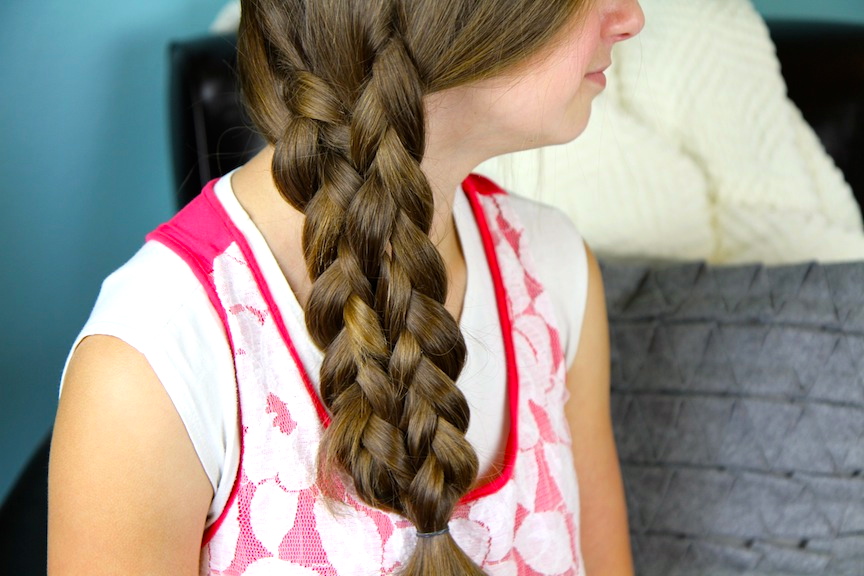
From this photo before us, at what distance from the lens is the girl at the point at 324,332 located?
2.05 feet

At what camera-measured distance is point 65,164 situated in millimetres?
1346

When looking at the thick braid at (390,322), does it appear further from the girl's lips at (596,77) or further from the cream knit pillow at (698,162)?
the cream knit pillow at (698,162)

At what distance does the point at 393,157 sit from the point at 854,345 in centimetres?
72

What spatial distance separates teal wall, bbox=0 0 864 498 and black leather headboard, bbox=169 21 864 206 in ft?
0.50

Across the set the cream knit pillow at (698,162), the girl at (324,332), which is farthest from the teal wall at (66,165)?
the girl at (324,332)

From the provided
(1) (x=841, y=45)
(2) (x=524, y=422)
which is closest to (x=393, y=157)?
(2) (x=524, y=422)

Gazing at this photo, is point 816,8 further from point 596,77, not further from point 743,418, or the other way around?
point 596,77

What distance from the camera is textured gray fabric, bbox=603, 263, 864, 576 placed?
1.06 meters

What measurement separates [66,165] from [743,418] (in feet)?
3.42

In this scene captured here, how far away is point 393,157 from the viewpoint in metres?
0.62

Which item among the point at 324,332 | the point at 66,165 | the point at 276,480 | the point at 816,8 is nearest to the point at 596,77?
the point at 324,332

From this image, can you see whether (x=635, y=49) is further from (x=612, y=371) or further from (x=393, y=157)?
(x=393, y=157)

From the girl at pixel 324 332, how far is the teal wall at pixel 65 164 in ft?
2.23

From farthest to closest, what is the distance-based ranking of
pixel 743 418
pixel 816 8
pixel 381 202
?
pixel 816 8
pixel 743 418
pixel 381 202
